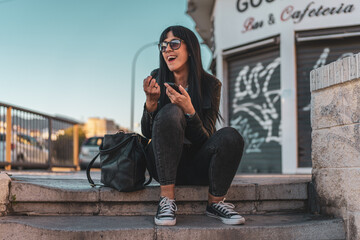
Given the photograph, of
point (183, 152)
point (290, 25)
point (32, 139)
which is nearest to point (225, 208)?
point (183, 152)

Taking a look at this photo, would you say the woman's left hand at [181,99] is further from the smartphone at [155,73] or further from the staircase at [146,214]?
the staircase at [146,214]

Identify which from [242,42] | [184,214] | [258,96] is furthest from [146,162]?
[242,42]

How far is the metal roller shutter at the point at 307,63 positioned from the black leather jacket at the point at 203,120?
568 centimetres

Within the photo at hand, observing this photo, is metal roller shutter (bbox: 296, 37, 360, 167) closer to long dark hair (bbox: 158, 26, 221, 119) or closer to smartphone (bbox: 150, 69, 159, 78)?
long dark hair (bbox: 158, 26, 221, 119)

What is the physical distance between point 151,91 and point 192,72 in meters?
0.51

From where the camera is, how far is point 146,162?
2.93 metres

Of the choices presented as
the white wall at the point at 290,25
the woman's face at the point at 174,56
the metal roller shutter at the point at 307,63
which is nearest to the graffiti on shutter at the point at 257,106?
the white wall at the point at 290,25

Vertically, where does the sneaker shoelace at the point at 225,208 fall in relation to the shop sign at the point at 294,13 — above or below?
below

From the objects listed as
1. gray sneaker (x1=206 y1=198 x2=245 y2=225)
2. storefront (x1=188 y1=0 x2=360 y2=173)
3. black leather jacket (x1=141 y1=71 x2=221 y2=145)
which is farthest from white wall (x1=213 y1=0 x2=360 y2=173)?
gray sneaker (x1=206 y1=198 x2=245 y2=225)

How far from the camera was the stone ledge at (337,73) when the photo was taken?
2.60 meters

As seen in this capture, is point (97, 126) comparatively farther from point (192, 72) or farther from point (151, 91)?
point (151, 91)

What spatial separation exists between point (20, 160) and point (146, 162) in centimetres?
579

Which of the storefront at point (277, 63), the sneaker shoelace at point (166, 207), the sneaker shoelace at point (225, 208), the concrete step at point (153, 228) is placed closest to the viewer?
the concrete step at point (153, 228)

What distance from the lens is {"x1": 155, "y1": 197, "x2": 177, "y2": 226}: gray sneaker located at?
2.48m
